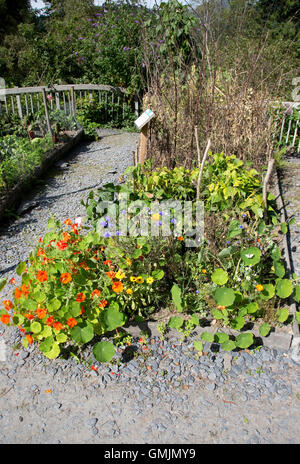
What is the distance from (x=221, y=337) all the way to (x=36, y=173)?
3.65 meters

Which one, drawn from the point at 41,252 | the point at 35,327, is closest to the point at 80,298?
the point at 35,327

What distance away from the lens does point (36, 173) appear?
16.7ft

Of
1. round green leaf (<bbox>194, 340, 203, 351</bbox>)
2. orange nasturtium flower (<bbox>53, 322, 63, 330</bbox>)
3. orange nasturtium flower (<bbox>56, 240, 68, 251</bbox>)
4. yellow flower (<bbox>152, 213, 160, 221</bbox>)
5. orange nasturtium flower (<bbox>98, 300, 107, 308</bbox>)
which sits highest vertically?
yellow flower (<bbox>152, 213, 160, 221</bbox>)

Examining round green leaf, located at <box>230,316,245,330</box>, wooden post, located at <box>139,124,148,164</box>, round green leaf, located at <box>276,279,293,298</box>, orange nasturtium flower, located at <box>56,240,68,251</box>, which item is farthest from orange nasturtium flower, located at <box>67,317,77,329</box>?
wooden post, located at <box>139,124,148,164</box>

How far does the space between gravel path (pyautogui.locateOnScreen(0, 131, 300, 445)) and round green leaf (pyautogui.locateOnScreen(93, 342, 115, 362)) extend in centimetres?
14

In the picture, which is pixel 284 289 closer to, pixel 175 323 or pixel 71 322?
pixel 175 323

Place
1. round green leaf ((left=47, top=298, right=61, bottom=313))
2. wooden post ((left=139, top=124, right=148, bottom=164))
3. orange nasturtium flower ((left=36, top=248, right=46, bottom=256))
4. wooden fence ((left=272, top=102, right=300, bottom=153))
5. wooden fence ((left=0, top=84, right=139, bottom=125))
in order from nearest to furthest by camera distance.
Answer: round green leaf ((left=47, top=298, right=61, bottom=313)) → orange nasturtium flower ((left=36, top=248, right=46, bottom=256)) → wooden post ((left=139, top=124, right=148, bottom=164)) → wooden fence ((left=272, top=102, right=300, bottom=153)) → wooden fence ((left=0, top=84, right=139, bottom=125))

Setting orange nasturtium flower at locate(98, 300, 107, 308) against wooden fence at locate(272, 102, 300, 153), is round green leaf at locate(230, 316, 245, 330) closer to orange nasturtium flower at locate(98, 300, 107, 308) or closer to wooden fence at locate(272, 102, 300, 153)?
orange nasturtium flower at locate(98, 300, 107, 308)

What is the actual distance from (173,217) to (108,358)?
1.13 meters

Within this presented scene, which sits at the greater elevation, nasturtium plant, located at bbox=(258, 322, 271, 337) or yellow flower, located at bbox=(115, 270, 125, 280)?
yellow flower, located at bbox=(115, 270, 125, 280)

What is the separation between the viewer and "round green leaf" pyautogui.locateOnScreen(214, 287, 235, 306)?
2.32m

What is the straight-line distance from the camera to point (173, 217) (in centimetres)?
283

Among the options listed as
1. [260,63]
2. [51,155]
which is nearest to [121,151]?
[51,155]

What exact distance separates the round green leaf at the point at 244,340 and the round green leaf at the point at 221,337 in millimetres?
66
